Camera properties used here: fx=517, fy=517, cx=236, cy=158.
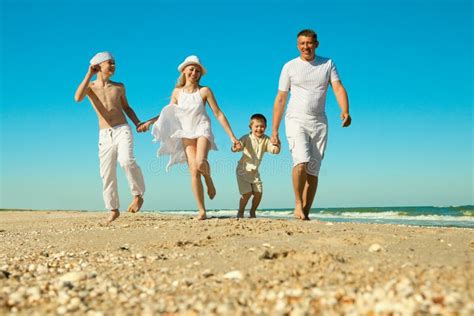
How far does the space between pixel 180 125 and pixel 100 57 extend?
4.93 ft

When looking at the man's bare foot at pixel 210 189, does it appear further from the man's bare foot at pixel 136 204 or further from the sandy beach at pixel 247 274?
the sandy beach at pixel 247 274

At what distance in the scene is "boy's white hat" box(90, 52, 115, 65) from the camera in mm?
7383

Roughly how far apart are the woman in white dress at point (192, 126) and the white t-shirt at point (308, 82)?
3.34ft

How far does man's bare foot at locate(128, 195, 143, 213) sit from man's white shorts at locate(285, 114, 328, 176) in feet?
7.50

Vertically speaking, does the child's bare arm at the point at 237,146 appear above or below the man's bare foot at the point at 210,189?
above

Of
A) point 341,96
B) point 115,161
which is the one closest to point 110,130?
point 115,161

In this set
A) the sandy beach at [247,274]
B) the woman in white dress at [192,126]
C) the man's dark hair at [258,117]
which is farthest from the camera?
the man's dark hair at [258,117]

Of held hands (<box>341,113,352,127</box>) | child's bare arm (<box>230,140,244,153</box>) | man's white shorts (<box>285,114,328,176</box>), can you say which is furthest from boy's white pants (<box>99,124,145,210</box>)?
held hands (<box>341,113,352,127</box>)

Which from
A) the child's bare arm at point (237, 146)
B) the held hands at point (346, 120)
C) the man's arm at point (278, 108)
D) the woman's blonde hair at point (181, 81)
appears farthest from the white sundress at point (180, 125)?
the held hands at point (346, 120)

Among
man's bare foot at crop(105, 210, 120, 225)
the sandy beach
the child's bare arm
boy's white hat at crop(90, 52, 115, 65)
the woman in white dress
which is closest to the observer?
the sandy beach

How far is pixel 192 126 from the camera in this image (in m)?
7.31

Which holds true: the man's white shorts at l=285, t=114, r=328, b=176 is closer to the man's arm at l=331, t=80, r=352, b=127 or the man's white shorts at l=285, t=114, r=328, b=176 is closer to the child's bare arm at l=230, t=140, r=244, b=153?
the man's arm at l=331, t=80, r=352, b=127

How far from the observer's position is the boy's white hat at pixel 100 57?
7.38 meters

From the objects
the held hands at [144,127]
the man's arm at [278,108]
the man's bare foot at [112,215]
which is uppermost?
the man's arm at [278,108]
